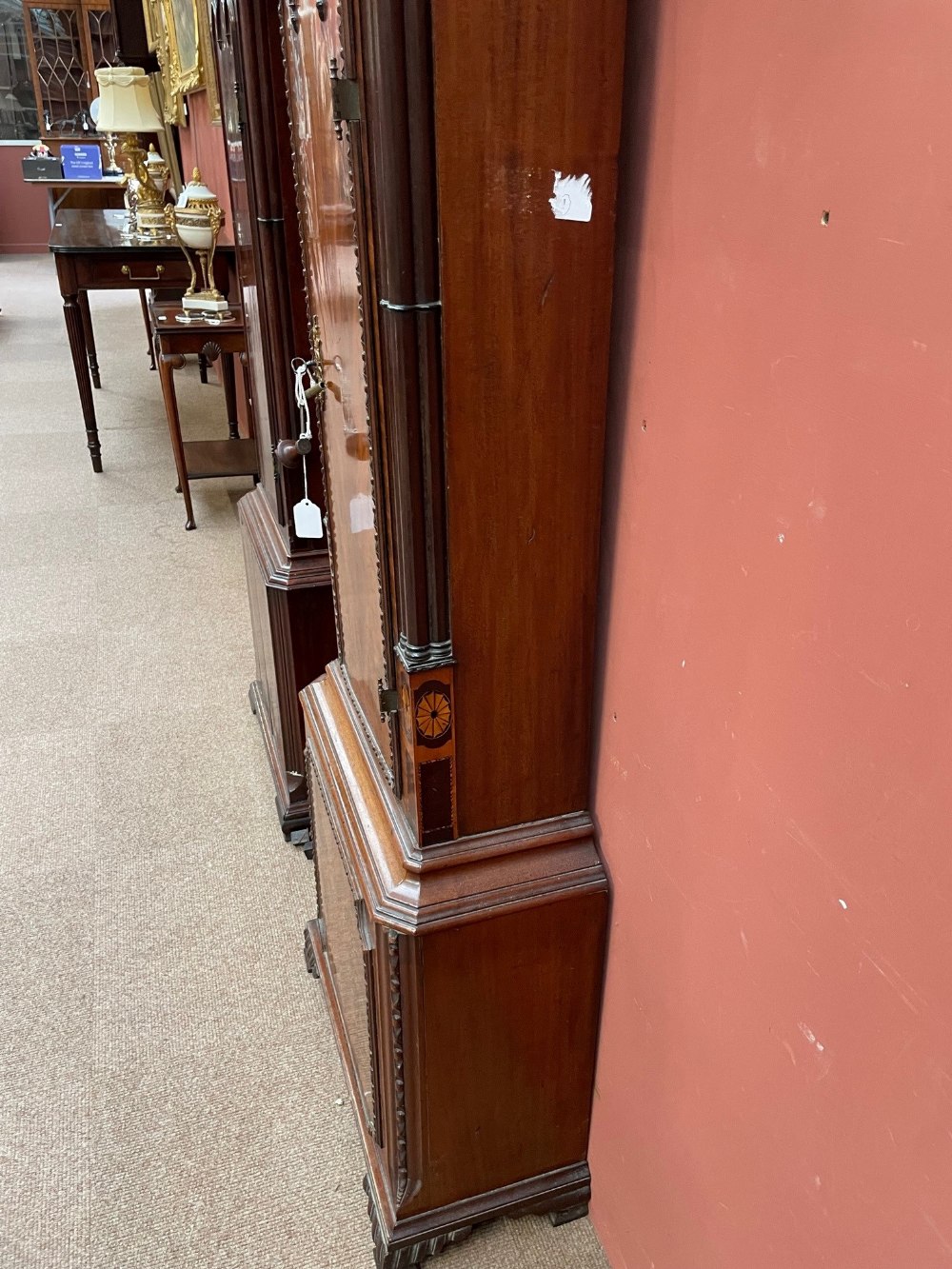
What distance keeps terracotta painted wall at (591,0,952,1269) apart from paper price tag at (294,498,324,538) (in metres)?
0.75

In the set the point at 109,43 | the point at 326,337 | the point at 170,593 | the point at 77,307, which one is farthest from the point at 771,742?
the point at 109,43

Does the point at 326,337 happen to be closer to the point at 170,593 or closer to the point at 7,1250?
the point at 7,1250

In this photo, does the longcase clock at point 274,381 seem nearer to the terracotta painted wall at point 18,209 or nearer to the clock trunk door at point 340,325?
the clock trunk door at point 340,325

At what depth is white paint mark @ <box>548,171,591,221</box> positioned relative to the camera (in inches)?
32.6

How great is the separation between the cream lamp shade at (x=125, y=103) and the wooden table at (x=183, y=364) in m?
1.21

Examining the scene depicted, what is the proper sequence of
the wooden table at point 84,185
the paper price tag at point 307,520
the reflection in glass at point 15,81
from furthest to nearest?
the reflection in glass at point 15,81, the wooden table at point 84,185, the paper price tag at point 307,520

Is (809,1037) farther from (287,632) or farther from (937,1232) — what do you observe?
(287,632)

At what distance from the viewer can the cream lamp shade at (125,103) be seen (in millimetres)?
4195

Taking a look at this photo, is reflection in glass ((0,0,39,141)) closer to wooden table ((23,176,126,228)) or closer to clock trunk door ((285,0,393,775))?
wooden table ((23,176,126,228))

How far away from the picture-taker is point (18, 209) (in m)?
8.57

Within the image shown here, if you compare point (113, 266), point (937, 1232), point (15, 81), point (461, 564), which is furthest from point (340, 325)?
point (15, 81)

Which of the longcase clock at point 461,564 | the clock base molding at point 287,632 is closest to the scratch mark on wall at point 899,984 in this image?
the longcase clock at point 461,564

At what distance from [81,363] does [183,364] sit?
628mm

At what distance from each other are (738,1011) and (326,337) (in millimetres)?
844
